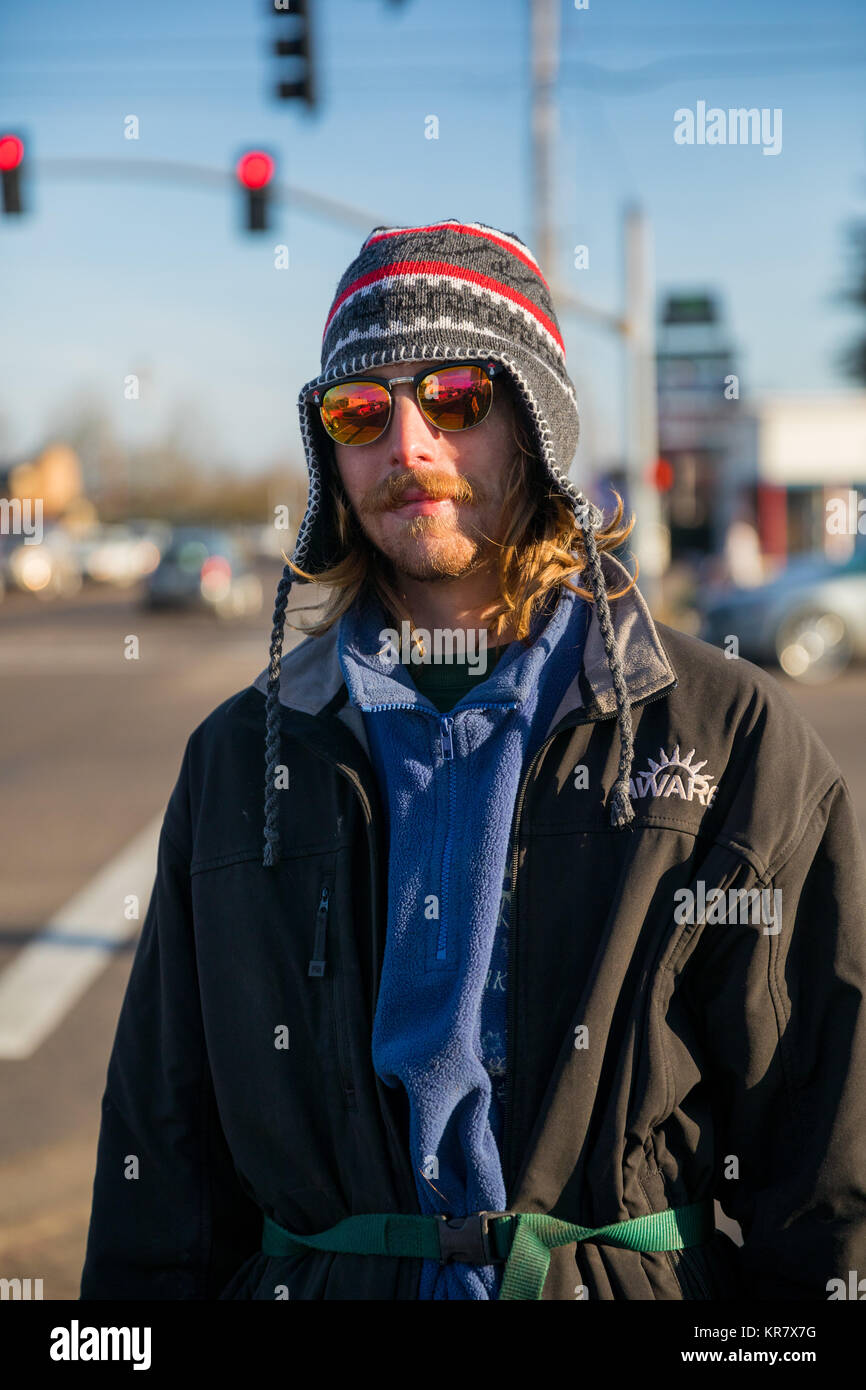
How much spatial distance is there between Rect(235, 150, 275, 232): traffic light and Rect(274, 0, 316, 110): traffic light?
1.95m

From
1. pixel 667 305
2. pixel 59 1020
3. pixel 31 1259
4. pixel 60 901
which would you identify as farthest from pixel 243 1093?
pixel 667 305

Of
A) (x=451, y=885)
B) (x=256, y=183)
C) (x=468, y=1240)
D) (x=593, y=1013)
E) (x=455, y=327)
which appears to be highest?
(x=256, y=183)

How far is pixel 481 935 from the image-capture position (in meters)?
1.81

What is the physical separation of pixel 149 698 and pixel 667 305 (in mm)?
35147

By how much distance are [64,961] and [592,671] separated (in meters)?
4.73

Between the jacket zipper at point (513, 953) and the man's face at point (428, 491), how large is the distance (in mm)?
334

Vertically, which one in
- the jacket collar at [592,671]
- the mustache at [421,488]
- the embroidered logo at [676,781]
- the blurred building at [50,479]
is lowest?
the embroidered logo at [676,781]

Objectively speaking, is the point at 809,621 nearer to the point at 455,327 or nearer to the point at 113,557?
the point at 455,327

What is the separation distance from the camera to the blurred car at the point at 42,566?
114ft

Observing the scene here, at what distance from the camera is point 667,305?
45500 millimetres

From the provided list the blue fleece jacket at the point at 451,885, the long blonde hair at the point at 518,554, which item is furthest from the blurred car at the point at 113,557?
the blue fleece jacket at the point at 451,885

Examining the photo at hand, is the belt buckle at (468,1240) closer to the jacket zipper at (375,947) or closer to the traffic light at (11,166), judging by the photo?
the jacket zipper at (375,947)

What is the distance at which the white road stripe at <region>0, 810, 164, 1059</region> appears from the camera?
530 centimetres

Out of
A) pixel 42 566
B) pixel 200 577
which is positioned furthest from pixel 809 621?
pixel 42 566
